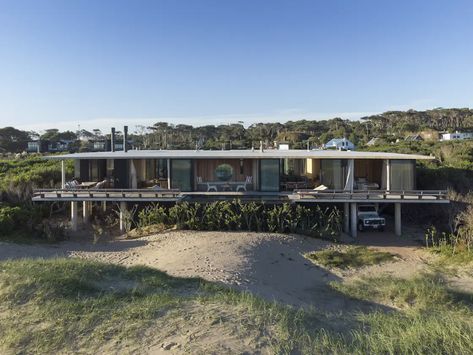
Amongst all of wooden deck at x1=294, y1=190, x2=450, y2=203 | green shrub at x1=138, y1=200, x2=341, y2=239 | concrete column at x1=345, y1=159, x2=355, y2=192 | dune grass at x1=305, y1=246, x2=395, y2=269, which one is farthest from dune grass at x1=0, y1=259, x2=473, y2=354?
concrete column at x1=345, y1=159, x2=355, y2=192

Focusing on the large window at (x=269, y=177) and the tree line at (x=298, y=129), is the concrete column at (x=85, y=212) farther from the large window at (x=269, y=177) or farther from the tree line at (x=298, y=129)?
the tree line at (x=298, y=129)

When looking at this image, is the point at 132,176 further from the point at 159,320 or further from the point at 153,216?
the point at 159,320

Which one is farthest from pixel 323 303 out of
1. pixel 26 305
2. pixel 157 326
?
pixel 26 305

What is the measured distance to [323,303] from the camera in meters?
11.4

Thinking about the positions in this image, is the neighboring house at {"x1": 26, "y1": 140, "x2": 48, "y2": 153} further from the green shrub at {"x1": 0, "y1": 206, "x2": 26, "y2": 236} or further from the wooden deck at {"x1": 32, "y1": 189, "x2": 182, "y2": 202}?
the green shrub at {"x1": 0, "y1": 206, "x2": 26, "y2": 236}

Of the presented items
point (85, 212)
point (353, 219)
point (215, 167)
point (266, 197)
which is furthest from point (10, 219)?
point (353, 219)

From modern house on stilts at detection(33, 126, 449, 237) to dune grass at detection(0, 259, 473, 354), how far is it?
10168mm

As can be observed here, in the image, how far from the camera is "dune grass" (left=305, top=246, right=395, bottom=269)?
1573 centimetres

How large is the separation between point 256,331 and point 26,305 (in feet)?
14.4

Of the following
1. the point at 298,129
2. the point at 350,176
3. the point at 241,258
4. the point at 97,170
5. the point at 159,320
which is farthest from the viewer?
the point at 298,129

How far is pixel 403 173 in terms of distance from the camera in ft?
69.5

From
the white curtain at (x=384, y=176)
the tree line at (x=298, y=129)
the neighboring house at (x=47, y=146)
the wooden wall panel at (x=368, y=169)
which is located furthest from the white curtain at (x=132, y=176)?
the tree line at (x=298, y=129)

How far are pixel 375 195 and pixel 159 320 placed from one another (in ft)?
51.6

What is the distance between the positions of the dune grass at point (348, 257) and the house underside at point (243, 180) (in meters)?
3.09
